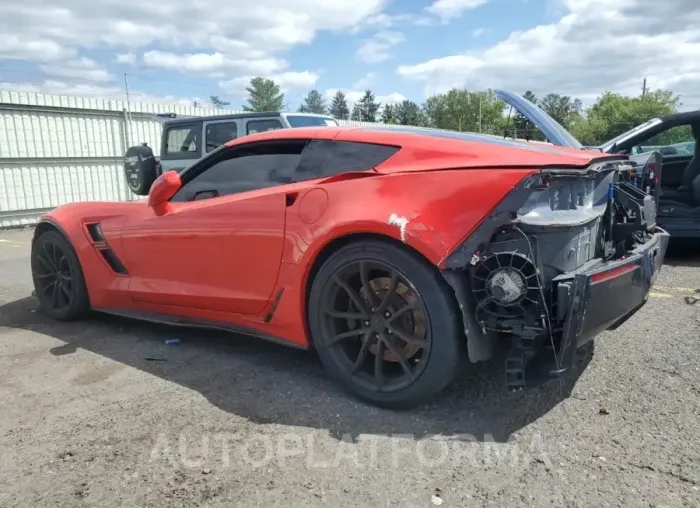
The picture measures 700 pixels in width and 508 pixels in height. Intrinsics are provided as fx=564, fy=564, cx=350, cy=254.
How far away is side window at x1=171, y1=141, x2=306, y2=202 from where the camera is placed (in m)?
3.39

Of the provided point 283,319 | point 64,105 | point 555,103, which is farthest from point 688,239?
point 555,103

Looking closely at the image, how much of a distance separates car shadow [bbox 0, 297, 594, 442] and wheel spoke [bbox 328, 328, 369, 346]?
30 centimetres

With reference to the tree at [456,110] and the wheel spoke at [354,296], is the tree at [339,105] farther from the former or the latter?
the wheel spoke at [354,296]

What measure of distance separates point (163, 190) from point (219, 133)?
19.5 ft

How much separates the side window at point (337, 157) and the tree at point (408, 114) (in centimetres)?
6001

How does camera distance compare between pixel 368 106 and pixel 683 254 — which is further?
pixel 368 106

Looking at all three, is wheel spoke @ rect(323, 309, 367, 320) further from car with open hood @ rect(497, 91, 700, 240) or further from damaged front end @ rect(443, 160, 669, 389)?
car with open hood @ rect(497, 91, 700, 240)

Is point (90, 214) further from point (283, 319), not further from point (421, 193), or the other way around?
point (421, 193)

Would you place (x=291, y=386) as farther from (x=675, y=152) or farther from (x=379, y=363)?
(x=675, y=152)

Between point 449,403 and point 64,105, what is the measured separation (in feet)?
39.9

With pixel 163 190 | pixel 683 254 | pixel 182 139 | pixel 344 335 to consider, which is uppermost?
pixel 182 139

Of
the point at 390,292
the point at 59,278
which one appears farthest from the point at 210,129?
the point at 390,292

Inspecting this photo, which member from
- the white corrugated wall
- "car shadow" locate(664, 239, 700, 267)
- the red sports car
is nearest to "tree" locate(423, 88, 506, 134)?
the white corrugated wall

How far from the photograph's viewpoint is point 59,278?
14.9 feet
